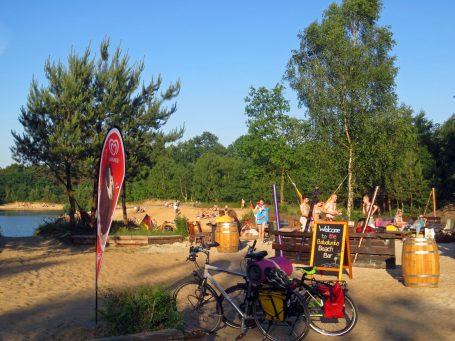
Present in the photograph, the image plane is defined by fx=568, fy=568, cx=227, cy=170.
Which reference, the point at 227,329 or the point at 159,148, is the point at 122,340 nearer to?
the point at 227,329

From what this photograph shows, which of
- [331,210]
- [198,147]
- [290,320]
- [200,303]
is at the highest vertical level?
[198,147]

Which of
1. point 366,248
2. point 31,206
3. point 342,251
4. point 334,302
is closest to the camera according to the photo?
point 334,302

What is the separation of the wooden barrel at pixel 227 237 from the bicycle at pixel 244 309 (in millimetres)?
9051

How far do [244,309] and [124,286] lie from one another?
14.9 ft

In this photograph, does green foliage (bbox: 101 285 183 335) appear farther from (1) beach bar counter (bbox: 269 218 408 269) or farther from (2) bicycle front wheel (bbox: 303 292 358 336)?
(1) beach bar counter (bbox: 269 218 408 269)

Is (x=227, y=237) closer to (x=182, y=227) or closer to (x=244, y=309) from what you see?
(x=182, y=227)

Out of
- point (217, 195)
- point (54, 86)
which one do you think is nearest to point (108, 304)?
point (54, 86)

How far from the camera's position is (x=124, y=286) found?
1103 cm

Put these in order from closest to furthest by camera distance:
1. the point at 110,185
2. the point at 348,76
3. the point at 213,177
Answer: the point at 110,185
the point at 348,76
the point at 213,177

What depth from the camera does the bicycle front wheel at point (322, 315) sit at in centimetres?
718

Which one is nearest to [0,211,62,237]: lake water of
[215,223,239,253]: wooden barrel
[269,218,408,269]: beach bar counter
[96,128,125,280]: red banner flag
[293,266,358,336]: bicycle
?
[215,223,239,253]: wooden barrel

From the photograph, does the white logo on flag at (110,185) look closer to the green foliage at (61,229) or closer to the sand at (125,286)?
the sand at (125,286)

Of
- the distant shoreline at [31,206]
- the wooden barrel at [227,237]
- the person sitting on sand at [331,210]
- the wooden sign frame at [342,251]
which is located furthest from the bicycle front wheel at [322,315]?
the distant shoreline at [31,206]

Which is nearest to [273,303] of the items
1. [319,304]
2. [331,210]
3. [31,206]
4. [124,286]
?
[319,304]
